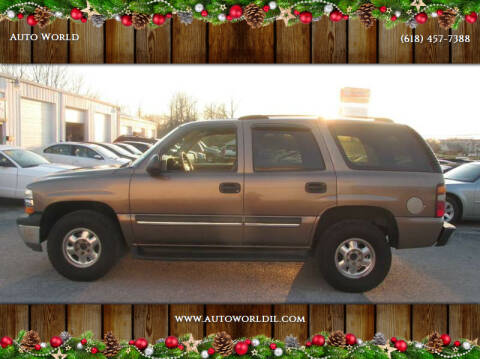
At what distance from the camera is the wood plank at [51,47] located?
307 cm

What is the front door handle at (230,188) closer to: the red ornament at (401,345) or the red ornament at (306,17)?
the red ornament at (306,17)

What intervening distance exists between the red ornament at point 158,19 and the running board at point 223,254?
2.34 metres

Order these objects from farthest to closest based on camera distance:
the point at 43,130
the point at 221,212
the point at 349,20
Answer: the point at 43,130 < the point at 221,212 < the point at 349,20

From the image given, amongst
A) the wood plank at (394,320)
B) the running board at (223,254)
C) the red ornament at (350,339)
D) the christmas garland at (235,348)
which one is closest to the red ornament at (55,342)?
the christmas garland at (235,348)

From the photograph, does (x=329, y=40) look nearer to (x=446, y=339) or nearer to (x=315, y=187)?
(x=315, y=187)

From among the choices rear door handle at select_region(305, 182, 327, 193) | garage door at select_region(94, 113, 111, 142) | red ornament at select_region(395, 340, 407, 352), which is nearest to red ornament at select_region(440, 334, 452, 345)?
red ornament at select_region(395, 340, 407, 352)

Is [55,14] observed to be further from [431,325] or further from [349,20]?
[431,325]

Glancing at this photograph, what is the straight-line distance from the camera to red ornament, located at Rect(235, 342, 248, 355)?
2648 millimetres

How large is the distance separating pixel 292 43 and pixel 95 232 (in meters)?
2.88

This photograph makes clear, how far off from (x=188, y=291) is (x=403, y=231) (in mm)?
2353

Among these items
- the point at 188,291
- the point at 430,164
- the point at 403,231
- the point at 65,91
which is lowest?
the point at 188,291

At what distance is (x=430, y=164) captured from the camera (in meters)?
4.29

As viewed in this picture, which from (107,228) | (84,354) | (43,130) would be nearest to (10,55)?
(107,228)

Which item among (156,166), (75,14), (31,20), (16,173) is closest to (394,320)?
(156,166)
